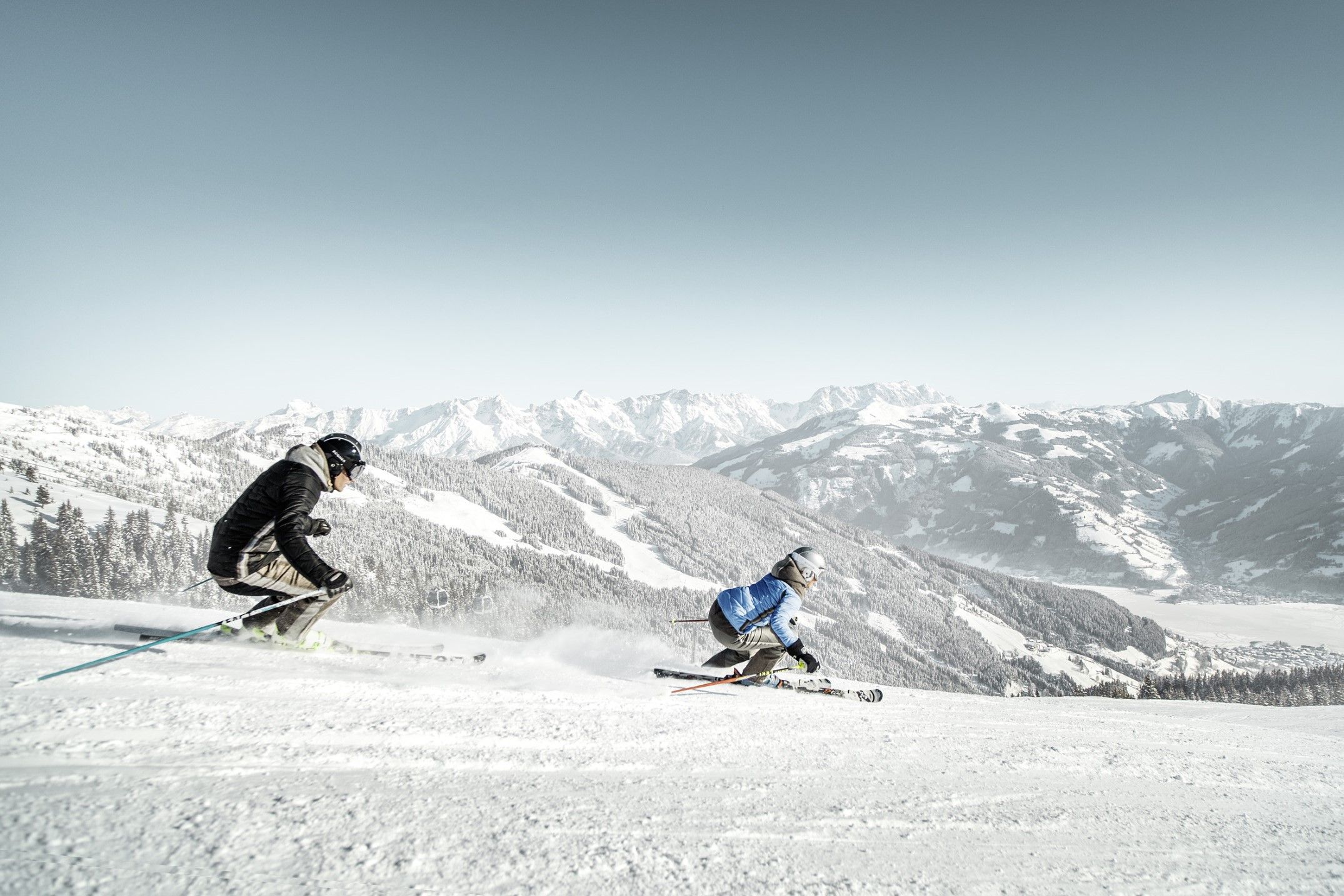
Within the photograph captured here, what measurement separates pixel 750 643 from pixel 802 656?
905mm

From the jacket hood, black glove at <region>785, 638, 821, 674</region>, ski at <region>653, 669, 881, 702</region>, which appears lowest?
ski at <region>653, 669, 881, 702</region>

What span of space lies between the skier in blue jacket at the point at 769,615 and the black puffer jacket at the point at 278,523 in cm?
598

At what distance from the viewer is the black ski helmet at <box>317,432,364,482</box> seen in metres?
7.63

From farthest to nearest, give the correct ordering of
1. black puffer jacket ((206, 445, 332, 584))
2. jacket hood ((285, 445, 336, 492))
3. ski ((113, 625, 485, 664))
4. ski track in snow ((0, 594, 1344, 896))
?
ski ((113, 625, 485, 664)), jacket hood ((285, 445, 336, 492)), black puffer jacket ((206, 445, 332, 584)), ski track in snow ((0, 594, 1344, 896))

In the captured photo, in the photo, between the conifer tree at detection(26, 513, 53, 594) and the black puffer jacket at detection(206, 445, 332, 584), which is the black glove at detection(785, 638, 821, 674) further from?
the conifer tree at detection(26, 513, 53, 594)

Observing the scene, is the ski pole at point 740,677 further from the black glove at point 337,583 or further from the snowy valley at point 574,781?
the black glove at point 337,583

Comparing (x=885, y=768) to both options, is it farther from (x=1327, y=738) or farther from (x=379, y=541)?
(x=379, y=541)

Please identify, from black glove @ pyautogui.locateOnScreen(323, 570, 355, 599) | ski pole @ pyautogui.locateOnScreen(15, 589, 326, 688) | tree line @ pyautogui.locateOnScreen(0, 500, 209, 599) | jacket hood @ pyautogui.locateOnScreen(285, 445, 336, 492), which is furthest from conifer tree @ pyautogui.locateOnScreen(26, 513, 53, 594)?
black glove @ pyautogui.locateOnScreen(323, 570, 355, 599)

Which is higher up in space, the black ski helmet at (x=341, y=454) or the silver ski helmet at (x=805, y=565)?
the black ski helmet at (x=341, y=454)

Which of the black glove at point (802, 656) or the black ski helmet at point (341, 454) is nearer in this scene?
the black ski helmet at point (341, 454)

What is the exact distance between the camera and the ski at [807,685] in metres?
9.73

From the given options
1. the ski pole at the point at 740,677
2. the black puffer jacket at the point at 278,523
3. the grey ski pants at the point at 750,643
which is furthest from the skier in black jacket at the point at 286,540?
the grey ski pants at the point at 750,643

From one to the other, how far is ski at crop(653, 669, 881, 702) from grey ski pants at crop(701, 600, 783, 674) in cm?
37

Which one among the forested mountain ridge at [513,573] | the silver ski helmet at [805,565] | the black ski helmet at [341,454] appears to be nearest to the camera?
the black ski helmet at [341,454]
